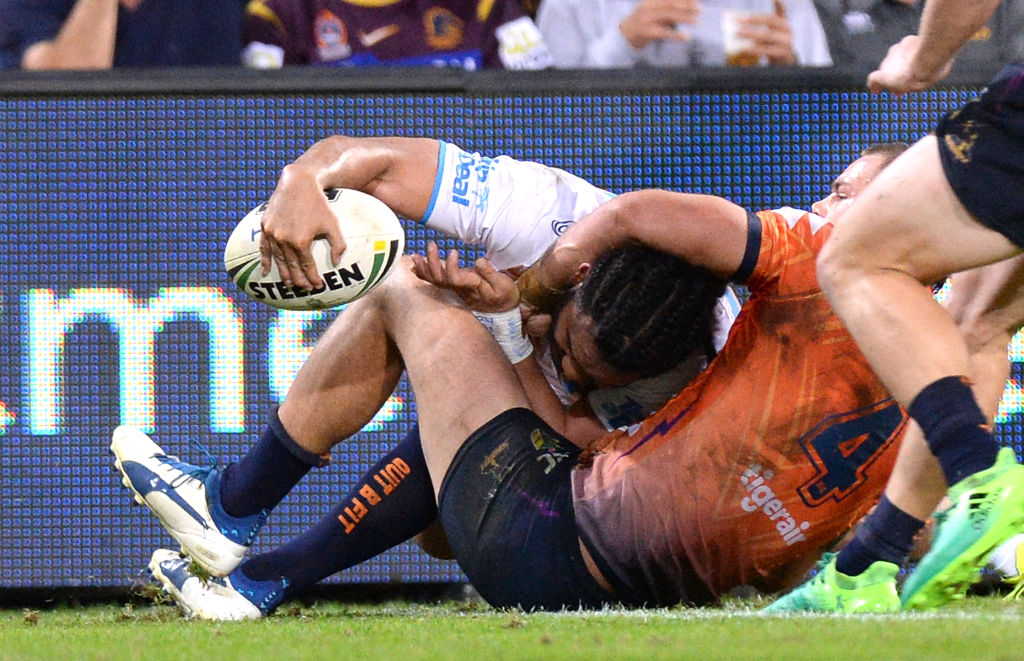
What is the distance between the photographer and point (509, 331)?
2.80m

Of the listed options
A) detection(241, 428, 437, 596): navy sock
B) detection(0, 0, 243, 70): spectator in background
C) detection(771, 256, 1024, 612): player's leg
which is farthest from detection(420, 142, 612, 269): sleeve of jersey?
detection(0, 0, 243, 70): spectator in background

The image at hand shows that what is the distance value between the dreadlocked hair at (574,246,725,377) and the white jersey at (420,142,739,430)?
197mm

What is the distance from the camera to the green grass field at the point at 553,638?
1.73 m

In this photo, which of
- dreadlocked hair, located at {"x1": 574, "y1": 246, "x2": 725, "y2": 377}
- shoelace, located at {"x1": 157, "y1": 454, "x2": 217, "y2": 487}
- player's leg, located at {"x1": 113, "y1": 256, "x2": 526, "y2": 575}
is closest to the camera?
dreadlocked hair, located at {"x1": 574, "y1": 246, "x2": 725, "y2": 377}

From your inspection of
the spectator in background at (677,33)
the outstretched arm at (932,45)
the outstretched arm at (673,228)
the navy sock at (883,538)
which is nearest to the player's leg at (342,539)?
the outstretched arm at (673,228)

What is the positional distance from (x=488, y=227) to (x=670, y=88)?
2.81 ft

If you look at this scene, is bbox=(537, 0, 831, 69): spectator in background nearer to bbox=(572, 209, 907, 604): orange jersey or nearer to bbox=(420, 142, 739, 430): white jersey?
bbox=(420, 142, 739, 430): white jersey

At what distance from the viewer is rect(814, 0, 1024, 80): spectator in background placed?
13.2ft

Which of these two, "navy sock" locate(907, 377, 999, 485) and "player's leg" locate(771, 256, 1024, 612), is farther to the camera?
"player's leg" locate(771, 256, 1024, 612)

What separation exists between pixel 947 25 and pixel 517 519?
1131 millimetres

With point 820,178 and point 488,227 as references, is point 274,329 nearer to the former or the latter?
point 488,227

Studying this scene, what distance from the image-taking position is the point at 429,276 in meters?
2.72

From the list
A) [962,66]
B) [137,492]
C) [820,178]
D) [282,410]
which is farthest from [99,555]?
[962,66]

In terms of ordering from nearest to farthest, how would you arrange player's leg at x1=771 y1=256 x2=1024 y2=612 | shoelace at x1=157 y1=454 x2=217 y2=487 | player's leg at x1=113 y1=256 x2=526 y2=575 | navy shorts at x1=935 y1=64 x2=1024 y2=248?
navy shorts at x1=935 y1=64 x2=1024 y2=248
player's leg at x1=771 y1=256 x2=1024 y2=612
player's leg at x1=113 y1=256 x2=526 y2=575
shoelace at x1=157 y1=454 x2=217 y2=487
